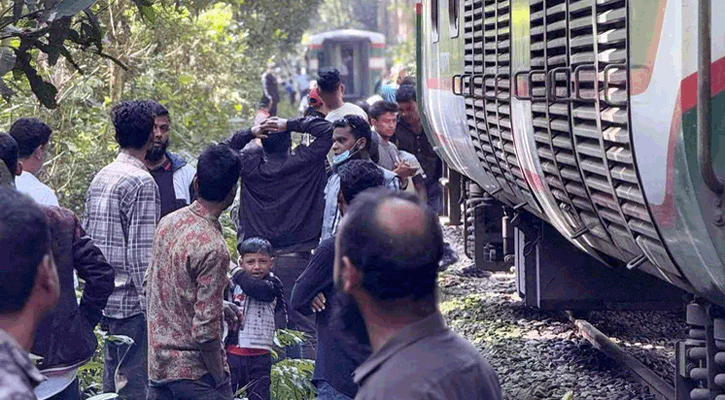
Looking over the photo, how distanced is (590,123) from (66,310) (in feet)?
7.13

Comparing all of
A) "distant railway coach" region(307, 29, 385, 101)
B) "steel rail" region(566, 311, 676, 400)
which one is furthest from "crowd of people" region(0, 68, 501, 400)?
"distant railway coach" region(307, 29, 385, 101)

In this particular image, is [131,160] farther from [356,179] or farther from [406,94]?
[406,94]

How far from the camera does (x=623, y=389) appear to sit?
802cm

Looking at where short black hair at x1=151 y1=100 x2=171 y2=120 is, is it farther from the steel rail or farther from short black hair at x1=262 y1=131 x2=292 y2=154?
the steel rail

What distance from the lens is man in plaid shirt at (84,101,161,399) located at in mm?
6117

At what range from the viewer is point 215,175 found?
5.08m

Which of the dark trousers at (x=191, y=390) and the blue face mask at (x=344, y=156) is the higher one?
the blue face mask at (x=344, y=156)

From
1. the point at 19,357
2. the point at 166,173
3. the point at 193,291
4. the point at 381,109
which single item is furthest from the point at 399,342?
the point at 381,109

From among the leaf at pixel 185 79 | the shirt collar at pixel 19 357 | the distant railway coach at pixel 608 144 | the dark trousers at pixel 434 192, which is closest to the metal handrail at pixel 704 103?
the distant railway coach at pixel 608 144

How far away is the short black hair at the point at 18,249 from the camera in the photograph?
2.65 m

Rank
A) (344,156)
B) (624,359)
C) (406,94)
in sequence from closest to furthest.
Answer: (344,156) → (624,359) → (406,94)

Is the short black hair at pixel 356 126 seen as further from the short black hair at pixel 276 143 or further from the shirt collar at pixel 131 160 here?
the shirt collar at pixel 131 160

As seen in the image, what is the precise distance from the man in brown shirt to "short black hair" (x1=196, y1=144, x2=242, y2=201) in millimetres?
2294

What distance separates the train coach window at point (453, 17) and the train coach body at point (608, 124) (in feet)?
3.33
